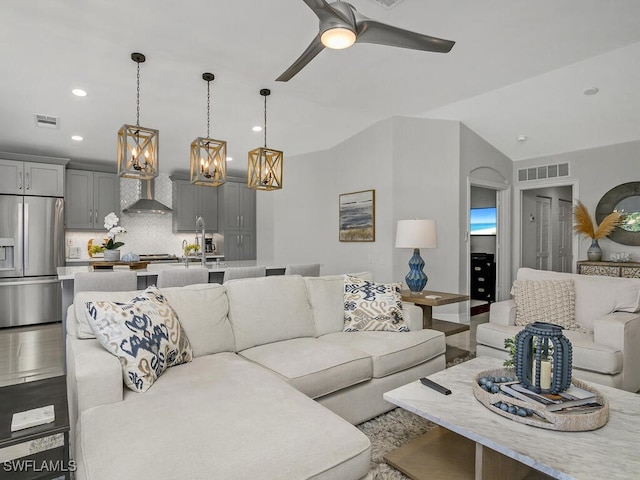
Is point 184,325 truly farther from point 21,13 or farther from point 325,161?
point 325,161

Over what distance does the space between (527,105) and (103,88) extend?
4916 millimetres

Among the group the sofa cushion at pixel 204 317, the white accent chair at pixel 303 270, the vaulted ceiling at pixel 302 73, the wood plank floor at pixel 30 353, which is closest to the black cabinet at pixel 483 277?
the vaulted ceiling at pixel 302 73

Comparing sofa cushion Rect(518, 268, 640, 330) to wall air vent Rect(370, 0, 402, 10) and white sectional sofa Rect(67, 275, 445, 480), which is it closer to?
white sectional sofa Rect(67, 275, 445, 480)

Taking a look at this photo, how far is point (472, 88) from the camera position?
4.21m

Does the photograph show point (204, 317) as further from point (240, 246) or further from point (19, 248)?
point (240, 246)

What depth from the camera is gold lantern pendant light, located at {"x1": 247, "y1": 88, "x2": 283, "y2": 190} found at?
3.83 m

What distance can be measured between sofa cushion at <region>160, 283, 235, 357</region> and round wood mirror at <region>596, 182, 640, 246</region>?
5448mm

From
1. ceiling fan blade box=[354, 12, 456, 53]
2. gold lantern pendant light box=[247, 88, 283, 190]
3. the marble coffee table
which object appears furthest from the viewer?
gold lantern pendant light box=[247, 88, 283, 190]

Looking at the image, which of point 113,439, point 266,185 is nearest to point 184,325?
point 113,439

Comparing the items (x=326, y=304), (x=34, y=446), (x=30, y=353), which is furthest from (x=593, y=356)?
(x=30, y=353)

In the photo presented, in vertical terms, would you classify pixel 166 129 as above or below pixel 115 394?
above

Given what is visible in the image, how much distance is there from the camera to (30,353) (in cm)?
391

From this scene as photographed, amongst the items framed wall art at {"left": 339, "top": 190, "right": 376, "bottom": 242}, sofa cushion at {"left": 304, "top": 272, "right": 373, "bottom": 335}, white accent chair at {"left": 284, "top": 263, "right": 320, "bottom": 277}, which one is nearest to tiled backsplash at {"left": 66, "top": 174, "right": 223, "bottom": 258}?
framed wall art at {"left": 339, "top": 190, "right": 376, "bottom": 242}

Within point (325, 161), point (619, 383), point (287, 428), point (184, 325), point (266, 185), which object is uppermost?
point (325, 161)
